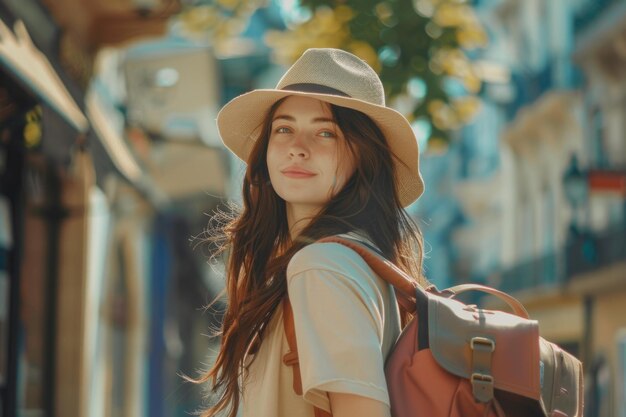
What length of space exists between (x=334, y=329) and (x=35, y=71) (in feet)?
18.9

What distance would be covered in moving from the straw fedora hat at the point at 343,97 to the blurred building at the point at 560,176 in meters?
16.2

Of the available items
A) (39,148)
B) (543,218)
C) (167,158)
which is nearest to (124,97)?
(167,158)

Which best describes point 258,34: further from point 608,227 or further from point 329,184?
point 329,184

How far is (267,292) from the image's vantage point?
3031 mm

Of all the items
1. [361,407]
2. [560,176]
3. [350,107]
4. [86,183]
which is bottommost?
[361,407]

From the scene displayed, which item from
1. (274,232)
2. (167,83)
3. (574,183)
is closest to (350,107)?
(274,232)

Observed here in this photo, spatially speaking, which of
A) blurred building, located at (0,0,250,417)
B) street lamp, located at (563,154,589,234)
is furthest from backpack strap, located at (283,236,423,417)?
street lamp, located at (563,154,589,234)

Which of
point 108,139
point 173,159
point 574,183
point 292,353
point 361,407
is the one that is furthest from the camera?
point 574,183

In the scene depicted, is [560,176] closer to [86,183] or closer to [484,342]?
[86,183]

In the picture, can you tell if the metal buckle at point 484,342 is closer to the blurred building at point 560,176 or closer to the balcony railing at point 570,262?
the blurred building at point 560,176

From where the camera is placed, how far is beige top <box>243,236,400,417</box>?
270cm

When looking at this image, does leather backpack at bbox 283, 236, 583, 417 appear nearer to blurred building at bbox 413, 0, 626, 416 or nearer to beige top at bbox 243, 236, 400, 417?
beige top at bbox 243, 236, 400, 417

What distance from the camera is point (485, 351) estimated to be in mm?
2748

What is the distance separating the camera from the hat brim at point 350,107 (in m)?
3.14
